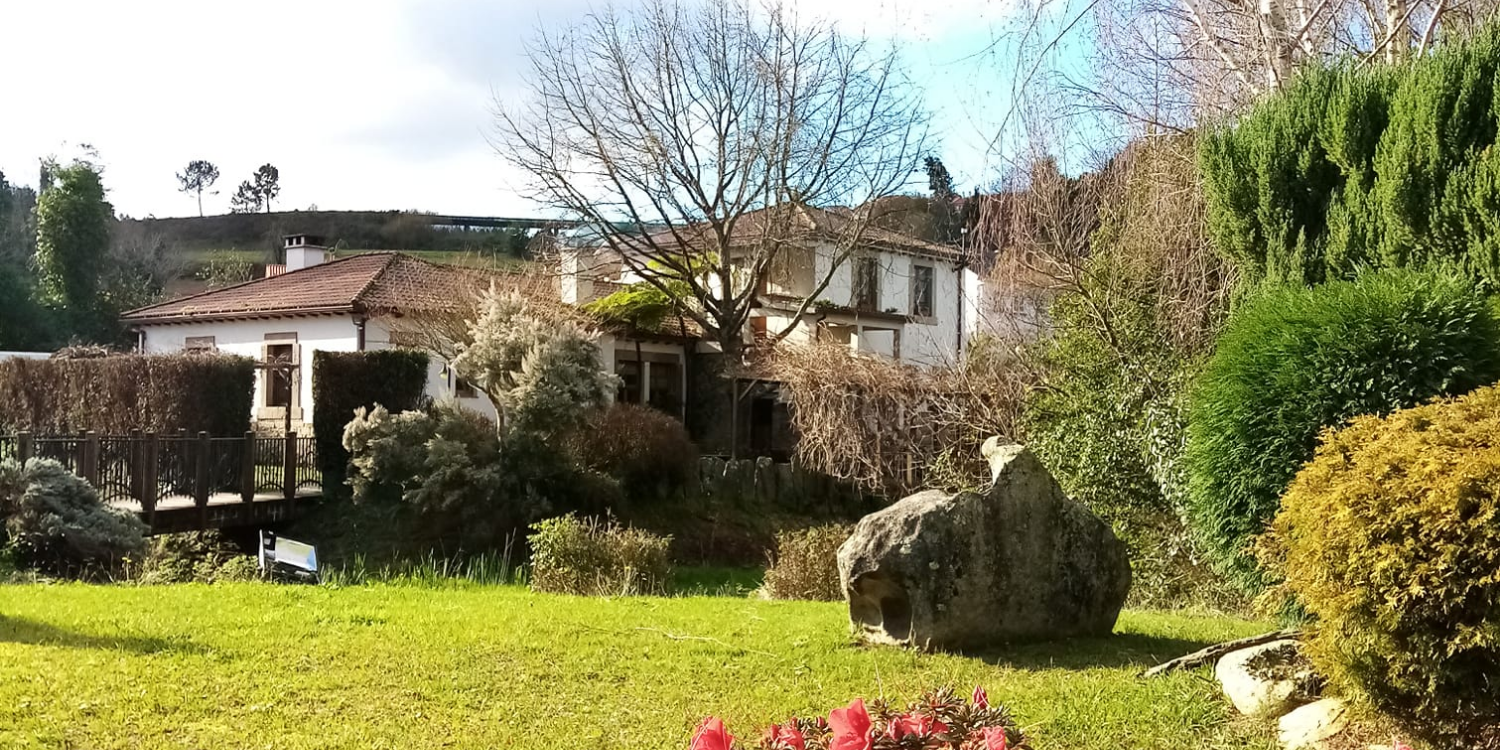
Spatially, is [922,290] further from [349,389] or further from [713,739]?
[713,739]

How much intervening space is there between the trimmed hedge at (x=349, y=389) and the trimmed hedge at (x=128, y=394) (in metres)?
1.15

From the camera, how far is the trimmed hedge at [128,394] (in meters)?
18.3

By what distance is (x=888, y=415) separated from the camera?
18281 millimetres

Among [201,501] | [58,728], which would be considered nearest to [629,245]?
[201,501]

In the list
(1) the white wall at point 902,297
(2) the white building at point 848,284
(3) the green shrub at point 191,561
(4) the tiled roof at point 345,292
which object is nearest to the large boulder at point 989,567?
(3) the green shrub at point 191,561

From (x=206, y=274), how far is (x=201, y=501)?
1614 inches

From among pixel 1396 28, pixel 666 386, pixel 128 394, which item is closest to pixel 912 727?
pixel 1396 28

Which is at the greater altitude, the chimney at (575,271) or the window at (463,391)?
the chimney at (575,271)

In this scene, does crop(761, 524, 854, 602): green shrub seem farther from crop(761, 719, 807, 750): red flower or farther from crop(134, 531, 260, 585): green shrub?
crop(761, 719, 807, 750): red flower

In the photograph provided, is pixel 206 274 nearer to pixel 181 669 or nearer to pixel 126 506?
pixel 126 506

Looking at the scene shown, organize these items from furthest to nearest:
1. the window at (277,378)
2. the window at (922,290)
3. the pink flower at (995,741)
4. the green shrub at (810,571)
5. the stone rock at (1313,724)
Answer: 1. the window at (922,290)
2. the window at (277,378)
3. the green shrub at (810,571)
4. the stone rock at (1313,724)
5. the pink flower at (995,741)

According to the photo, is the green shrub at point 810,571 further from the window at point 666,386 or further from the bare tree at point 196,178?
the bare tree at point 196,178

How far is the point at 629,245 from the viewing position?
25.9 m

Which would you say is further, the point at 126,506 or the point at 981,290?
the point at 981,290
